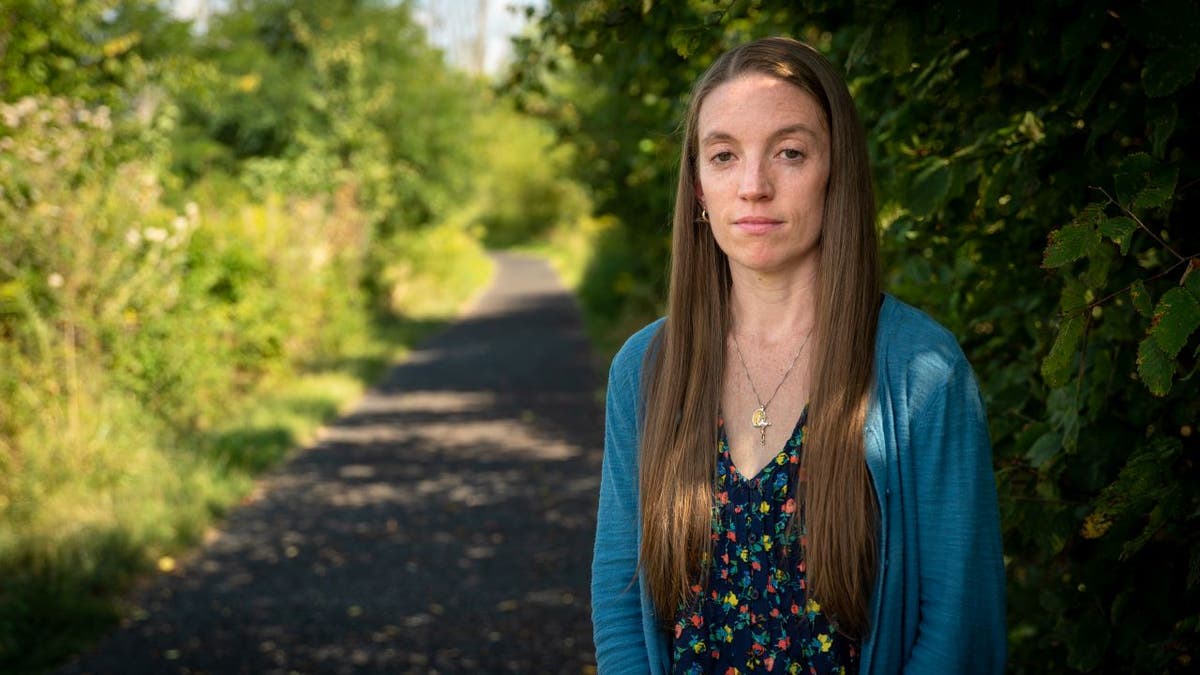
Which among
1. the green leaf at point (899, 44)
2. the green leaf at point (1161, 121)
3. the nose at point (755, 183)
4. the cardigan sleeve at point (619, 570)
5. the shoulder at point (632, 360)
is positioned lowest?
the cardigan sleeve at point (619, 570)

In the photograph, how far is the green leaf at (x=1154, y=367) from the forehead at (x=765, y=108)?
0.56 m

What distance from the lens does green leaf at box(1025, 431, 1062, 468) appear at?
2389mm

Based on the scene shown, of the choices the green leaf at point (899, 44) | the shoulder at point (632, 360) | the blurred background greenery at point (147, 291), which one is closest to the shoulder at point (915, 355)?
the shoulder at point (632, 360)

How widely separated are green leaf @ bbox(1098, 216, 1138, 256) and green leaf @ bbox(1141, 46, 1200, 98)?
279 millimetres

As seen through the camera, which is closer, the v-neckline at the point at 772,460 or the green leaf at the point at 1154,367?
the green leaf at the point at 1154,367

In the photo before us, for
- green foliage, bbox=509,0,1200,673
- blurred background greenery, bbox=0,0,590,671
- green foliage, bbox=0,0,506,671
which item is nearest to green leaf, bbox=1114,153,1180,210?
green foliage, bbox=509,0,1200,673

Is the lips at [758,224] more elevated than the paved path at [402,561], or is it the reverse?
the lips at [758,224]

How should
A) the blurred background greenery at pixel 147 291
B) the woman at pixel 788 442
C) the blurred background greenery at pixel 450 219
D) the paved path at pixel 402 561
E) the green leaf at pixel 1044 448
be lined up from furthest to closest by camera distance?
the blurred background greenery at pixel 147 291 → the paved path at pixel 402 561 → the green leaf at pixel 1044 448 → the blurred background greenery at pixel 450 219 → the woman at pixel 788 442

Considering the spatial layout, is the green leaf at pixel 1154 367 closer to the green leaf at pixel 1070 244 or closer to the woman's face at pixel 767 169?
the green leaf at pixel 1070 244

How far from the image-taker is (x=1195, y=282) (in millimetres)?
1705

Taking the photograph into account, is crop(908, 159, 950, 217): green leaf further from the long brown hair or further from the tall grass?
the tall grass

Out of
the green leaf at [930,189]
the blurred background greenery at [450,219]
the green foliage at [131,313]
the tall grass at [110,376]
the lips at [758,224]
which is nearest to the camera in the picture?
the lips at [758,224]

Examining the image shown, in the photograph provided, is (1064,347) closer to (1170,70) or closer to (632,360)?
(1170,70)

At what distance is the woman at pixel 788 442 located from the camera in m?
1.78
